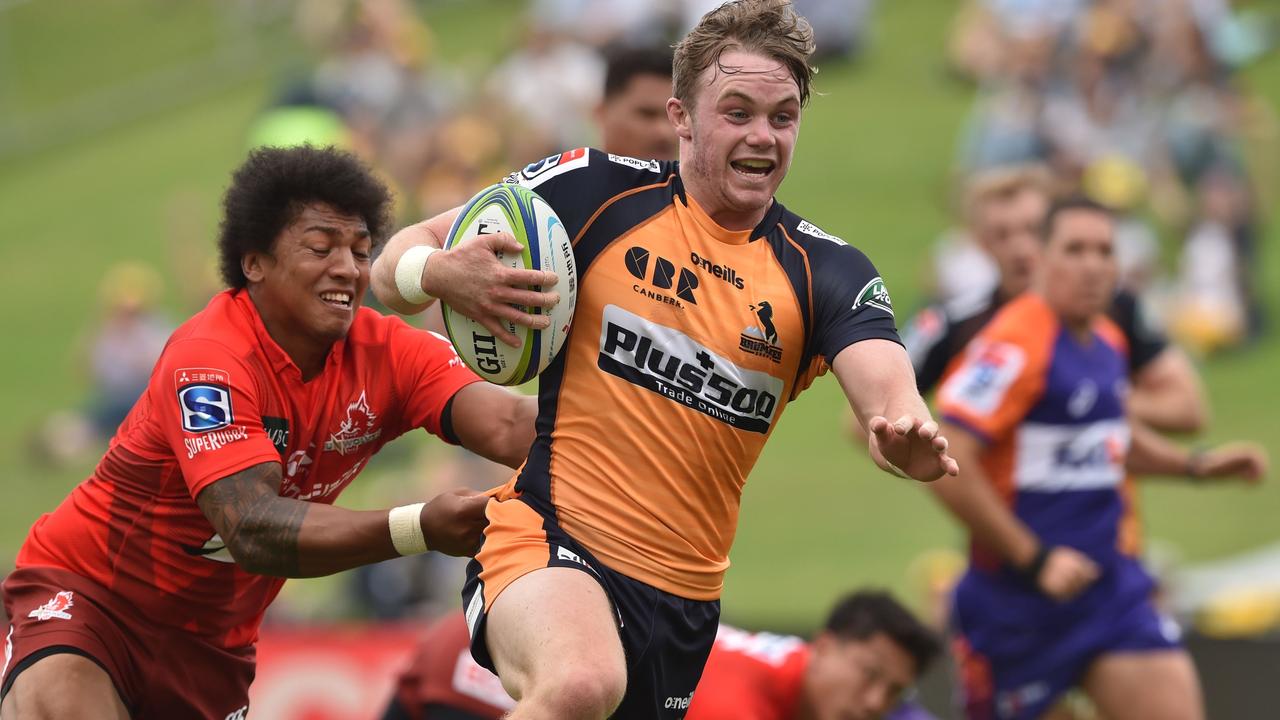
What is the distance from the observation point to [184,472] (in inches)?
192

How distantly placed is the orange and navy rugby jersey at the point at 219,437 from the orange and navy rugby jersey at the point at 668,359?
75cm

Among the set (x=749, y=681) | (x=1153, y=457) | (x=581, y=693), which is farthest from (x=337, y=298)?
(x=1153, y=457)

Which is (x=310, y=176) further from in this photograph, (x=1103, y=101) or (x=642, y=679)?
(x=1103, y=101)

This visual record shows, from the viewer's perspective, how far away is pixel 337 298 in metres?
5.12

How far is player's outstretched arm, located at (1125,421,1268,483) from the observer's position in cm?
765

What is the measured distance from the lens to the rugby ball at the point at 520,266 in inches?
181

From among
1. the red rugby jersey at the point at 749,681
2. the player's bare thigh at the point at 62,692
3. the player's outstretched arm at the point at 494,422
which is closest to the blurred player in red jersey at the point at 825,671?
the red rugby jersey at the point at 749,681

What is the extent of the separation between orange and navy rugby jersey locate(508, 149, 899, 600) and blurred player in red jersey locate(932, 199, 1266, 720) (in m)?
2.64

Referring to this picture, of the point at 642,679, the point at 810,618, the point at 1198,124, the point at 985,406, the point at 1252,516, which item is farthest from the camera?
Answer: the point at 1198,124

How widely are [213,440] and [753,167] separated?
173 centimetres

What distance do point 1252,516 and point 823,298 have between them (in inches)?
409

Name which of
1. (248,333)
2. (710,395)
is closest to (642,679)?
(710,395)

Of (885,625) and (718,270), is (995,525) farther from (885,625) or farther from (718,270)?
(718,270)

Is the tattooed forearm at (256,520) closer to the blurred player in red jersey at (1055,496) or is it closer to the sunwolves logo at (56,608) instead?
the sunwolves logo at (56,608)
